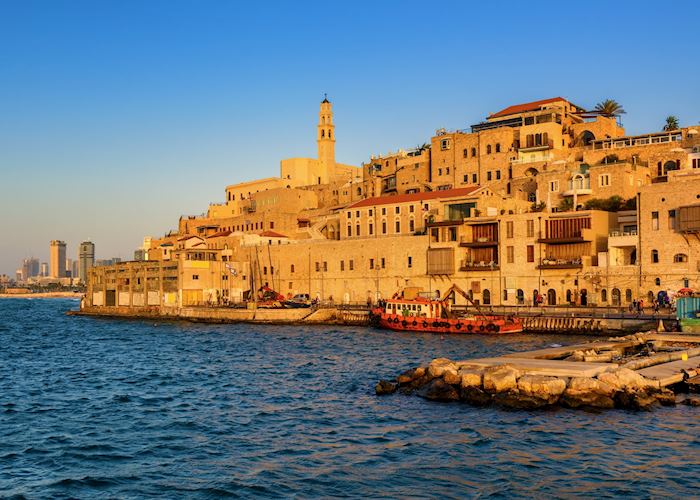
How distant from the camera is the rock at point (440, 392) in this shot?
26656mm

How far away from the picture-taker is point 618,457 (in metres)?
19.1

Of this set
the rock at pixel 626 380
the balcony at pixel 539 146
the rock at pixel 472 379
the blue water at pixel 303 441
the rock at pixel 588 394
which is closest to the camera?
the blue water at pixel 303 441

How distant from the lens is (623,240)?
54.9 metres

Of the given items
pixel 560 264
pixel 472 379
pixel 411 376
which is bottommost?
pixel 411 376

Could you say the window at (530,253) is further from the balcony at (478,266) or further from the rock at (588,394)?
the rock at (588,394)

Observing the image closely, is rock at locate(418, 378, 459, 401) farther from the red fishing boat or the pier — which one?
the red fishing boat

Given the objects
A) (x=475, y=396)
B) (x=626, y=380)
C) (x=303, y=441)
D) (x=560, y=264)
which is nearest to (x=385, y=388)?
(x=475, y=396)

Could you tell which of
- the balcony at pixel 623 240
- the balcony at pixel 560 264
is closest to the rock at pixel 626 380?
the balcony at pixel 623 240

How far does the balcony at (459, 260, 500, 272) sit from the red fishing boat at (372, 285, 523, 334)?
432 cm

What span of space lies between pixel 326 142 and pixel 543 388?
88.6m

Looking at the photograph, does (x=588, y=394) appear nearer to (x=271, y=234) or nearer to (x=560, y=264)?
(x=560, y=264)

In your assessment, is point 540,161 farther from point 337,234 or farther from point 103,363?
point 103,363

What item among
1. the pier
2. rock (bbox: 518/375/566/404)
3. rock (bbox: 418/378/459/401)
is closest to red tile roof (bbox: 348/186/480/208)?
the pier

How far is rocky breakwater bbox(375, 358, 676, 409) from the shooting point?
24922 mm
